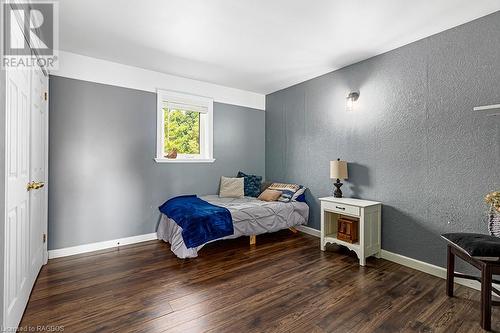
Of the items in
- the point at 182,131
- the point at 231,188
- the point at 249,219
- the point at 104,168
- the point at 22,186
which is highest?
the point at 182,131

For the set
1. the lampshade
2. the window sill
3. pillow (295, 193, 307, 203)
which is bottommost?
pillow (295, 193, 307, 203)

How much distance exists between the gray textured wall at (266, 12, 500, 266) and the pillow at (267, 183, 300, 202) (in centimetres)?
44

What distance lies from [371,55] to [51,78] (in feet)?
12.9

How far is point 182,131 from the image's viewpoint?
4059mm

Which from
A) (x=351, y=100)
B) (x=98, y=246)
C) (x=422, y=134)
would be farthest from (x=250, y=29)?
(x=98, y=246)

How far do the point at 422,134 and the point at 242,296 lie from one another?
2.48 meters

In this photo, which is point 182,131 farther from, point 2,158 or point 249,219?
point 2,158

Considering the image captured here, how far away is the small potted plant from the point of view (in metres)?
1.96

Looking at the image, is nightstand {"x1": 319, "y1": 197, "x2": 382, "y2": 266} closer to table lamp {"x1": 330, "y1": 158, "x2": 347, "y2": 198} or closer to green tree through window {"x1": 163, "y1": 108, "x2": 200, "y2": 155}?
table lamp {"x1": 330, "y1": 158, "x2": 347, "y2": 198}

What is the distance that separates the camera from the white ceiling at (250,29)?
6.97ft

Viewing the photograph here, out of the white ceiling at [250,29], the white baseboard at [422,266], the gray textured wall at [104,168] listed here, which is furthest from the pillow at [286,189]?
the white ceiling at [250,29]

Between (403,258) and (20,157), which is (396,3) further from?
(20,157)

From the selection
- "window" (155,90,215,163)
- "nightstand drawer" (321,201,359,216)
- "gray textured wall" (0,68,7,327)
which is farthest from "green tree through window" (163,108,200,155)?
"gray textured wall" (0,68,7,327)

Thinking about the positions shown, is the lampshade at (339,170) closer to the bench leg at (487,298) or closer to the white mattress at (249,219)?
the white mattress at (249,219)
